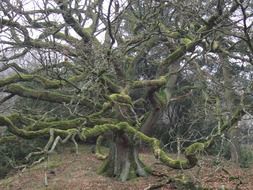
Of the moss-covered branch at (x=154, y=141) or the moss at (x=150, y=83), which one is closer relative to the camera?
the moss-covered branch at (x=154, y=141)

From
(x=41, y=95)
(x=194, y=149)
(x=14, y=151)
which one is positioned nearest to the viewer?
(x=194, y=149)

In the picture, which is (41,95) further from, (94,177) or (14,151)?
(14,151)

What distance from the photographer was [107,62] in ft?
40.7

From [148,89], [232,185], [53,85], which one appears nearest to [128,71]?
[148,89]

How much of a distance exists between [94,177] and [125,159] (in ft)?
5.14

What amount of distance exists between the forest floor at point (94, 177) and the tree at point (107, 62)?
0.79m

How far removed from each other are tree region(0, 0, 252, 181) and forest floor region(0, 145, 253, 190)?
2.58ft

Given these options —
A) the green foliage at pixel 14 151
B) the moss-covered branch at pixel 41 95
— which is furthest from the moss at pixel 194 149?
the green foliage at pixel 14 151

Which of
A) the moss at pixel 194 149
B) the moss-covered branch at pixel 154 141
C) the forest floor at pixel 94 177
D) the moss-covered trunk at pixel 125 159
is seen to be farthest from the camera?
the moss-covered trunk at pixel 125 159

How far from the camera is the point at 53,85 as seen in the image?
14.4 metres

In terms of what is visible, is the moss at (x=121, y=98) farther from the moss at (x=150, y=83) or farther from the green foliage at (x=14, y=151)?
the green foliage at (x=14, y=151)

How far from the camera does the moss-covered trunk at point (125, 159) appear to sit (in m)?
16.2

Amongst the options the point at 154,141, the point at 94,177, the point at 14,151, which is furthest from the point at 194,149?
the point at 14,151

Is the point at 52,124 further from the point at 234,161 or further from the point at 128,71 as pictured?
the point at 234,161
